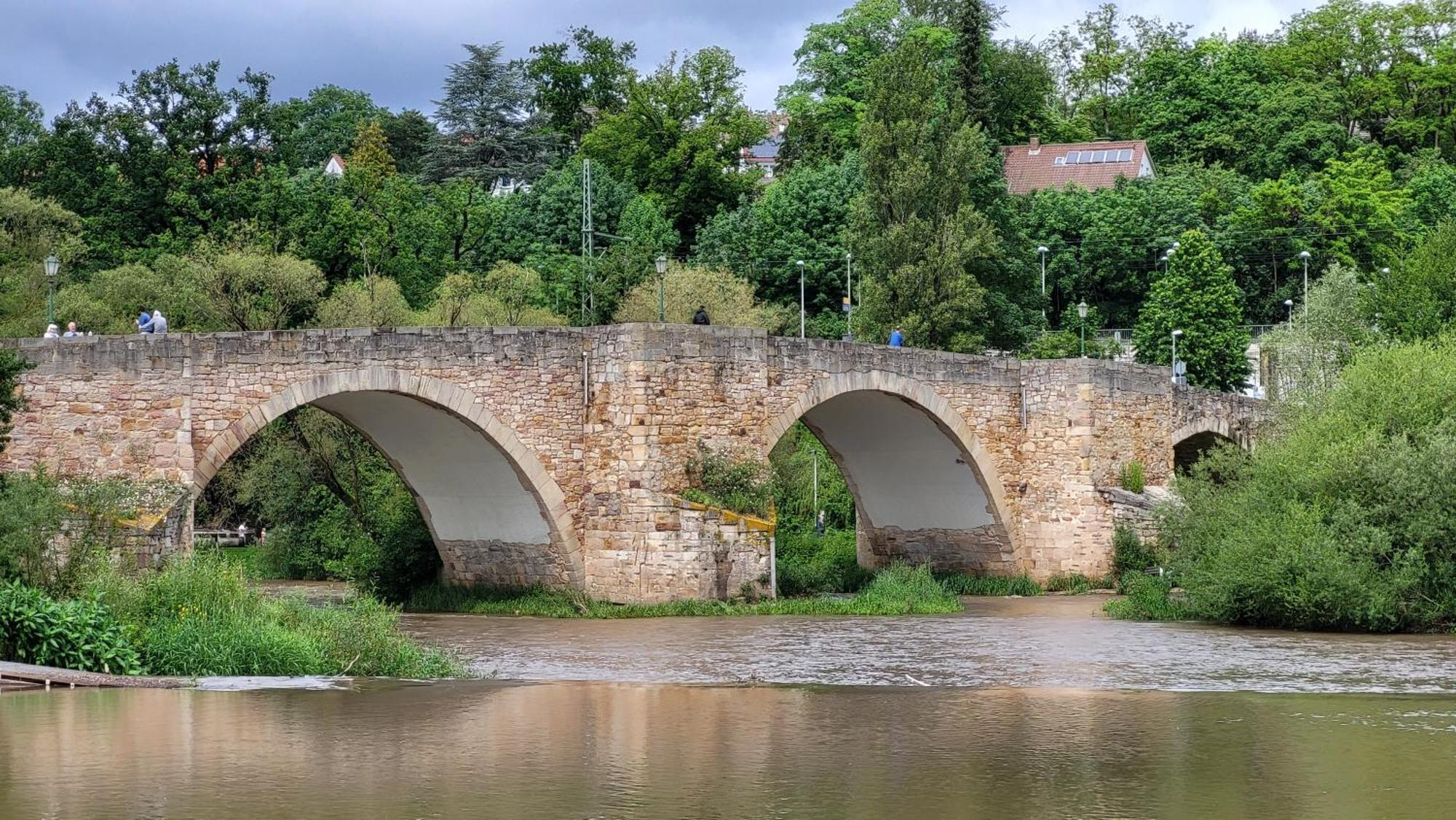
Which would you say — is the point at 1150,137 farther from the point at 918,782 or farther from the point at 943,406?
the point at 918,782

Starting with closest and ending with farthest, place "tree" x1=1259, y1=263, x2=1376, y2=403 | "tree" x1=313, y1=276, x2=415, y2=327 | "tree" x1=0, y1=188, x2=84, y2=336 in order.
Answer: "tree" x1=0, y1=188, x2=84, y2=336 → "tree" x1=313, y1=276, x2=415, y2=327 → "tree" x1=1259, y1=263, x2=1376, y2=403

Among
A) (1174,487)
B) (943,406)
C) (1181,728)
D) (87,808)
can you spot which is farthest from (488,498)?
(87,808)

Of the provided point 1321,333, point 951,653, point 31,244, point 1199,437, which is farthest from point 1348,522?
point 31,244

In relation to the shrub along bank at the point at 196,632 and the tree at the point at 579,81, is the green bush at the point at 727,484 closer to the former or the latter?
the shrub along bank at the point at 196,632

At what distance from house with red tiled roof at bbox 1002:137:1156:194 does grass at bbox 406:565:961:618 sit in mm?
39678

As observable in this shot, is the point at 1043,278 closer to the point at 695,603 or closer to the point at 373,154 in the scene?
the point at 373,154

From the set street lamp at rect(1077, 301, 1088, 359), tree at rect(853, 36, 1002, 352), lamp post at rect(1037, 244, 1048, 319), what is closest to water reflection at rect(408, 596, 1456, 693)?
street lamp at rect(1077, 301, 1088, 359)

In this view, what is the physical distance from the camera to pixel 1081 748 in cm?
1209

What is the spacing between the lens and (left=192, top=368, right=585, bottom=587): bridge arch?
2372 cm

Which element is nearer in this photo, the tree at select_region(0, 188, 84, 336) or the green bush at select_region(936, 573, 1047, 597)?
the green bush at select_region(936, 573, 1047, 597)

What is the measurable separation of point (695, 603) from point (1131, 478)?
35.0ft

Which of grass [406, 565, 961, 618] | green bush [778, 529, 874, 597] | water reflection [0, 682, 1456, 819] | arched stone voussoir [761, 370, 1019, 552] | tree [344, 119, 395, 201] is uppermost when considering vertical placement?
tree [344, 119, 395, 201]

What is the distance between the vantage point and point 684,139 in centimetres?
6009

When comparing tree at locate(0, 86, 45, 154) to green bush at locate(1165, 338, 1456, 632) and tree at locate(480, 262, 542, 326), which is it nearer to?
tree at locate(480, 262, 542, 326)
